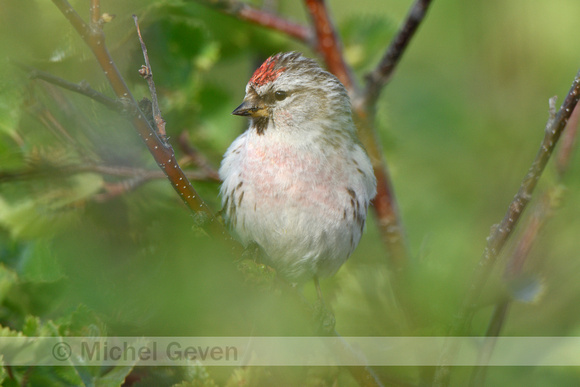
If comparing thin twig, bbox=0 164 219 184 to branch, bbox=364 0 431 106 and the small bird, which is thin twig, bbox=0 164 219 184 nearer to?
the small bird

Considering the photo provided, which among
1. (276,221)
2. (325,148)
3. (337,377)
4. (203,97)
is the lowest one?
(337,377)

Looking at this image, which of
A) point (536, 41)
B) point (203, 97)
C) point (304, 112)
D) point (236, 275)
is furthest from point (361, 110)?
point (236, 275)

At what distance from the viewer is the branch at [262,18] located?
112 inches

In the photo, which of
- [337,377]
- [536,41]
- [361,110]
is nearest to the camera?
[337,377]

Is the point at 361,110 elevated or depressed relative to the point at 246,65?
depressed

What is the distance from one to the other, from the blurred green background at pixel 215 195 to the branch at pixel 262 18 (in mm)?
105

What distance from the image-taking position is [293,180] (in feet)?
8.11

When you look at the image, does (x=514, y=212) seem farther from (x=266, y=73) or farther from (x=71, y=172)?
(x=71, y=172)

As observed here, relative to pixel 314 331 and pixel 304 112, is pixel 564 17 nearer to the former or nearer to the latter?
pixel 304 112

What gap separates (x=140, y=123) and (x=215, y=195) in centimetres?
115

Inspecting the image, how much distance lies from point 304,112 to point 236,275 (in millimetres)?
1187

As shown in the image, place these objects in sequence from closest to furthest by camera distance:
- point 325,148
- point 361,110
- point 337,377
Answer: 1. point 337,377
2. point 325,148
3. point 361,110

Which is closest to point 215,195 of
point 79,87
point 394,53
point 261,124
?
point 261,124

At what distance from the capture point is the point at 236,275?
169cm
